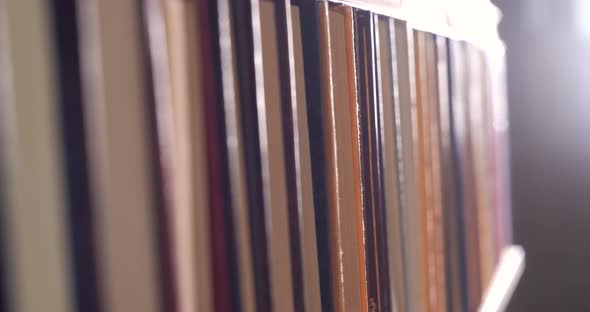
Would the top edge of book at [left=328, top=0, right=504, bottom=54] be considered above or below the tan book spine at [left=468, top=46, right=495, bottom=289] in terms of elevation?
above

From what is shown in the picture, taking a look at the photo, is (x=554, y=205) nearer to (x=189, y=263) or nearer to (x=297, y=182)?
(x=297, y=182)

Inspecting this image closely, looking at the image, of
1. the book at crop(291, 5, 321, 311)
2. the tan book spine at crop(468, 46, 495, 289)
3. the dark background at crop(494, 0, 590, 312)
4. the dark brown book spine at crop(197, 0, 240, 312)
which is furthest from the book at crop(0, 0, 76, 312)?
the dark background at crop(494, 0, 590, 312)

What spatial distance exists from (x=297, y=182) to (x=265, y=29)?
0.40ft

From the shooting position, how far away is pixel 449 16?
0.96 metres

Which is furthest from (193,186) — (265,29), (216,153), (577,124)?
(577,124)

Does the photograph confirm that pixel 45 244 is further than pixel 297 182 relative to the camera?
No

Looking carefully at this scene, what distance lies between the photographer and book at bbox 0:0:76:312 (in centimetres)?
24

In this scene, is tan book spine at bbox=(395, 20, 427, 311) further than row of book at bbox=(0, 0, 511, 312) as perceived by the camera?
Yes

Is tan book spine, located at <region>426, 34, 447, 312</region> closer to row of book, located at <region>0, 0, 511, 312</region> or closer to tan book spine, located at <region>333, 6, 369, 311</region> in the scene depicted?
row of book, located at <region>0, 0, 511, 312</region>

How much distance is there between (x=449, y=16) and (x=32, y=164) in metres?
0.84

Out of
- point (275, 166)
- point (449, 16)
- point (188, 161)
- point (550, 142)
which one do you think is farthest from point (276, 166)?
point (550, 142)

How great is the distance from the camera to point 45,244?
25 centimetres

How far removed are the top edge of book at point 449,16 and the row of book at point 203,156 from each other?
0.02 m

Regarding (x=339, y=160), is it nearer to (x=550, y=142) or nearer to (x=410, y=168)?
(x=410, y=168)
